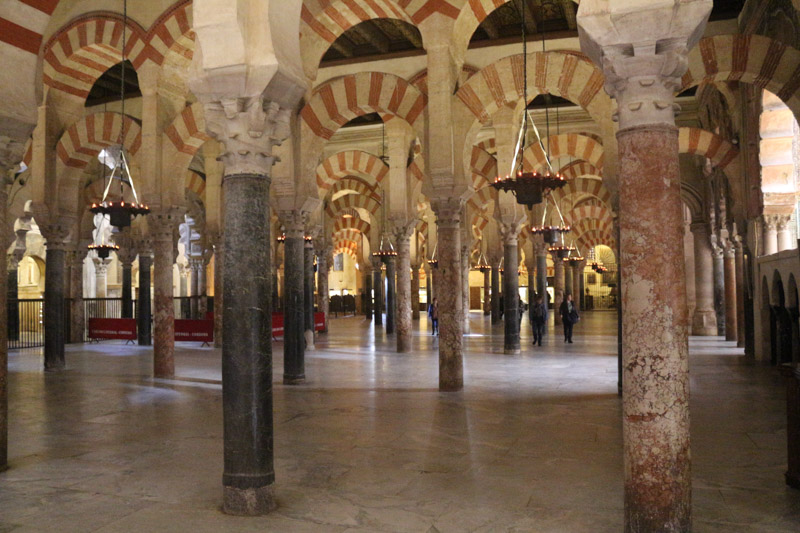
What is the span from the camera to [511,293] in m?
9.65

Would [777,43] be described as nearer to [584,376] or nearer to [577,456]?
[584,376]

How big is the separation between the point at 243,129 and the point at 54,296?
6.38m

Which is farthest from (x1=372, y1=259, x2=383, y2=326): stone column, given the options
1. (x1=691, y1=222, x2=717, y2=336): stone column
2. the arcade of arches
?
(x1=691, y1=222, x2=717, y2=336): stone column

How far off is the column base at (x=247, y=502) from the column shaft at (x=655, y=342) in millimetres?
1588

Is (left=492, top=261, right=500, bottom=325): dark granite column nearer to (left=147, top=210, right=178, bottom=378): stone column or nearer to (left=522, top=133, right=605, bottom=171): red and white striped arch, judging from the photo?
(left=522, top=133, right=605, bottom=171): red and white striped arch

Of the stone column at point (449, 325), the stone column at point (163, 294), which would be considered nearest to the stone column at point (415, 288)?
the stone column at point (163, 294)

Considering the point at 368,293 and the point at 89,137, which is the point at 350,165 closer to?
the point at 89,137

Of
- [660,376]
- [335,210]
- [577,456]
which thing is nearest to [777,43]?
[577,456]

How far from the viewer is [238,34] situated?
3.07 m

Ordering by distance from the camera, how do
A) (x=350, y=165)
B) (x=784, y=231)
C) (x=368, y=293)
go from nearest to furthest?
(x=784, y=231) < (x=350, y=165) < (x=368, y=293)

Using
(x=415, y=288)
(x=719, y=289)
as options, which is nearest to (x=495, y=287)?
(x=415, y=288)

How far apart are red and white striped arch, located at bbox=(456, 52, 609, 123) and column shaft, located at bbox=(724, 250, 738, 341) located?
605cm

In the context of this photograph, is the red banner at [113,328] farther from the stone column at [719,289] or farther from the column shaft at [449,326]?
the stone column at [719,289]

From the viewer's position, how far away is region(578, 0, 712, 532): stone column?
8.02 ft
